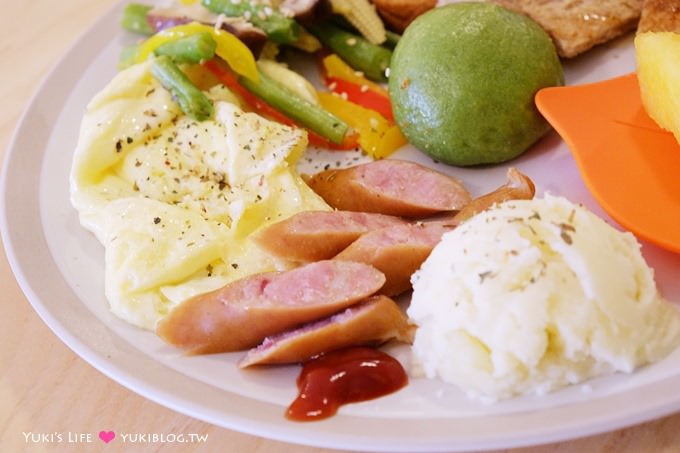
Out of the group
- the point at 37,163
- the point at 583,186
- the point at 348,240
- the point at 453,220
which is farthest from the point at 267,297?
the point at 37,163

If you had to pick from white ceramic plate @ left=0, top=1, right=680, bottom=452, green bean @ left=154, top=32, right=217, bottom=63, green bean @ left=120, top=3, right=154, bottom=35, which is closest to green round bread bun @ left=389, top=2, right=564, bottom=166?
white ceramic plate @ left=0, top=1, right=680, bottom=452

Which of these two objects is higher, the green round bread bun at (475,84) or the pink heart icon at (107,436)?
the green round bread bun at (475,84)

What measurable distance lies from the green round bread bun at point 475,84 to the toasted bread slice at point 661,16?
1.43ft

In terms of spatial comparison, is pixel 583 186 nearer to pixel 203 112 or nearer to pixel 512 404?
pixel 512 404

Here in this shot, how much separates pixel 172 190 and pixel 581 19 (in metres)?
1.88

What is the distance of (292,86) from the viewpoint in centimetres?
334

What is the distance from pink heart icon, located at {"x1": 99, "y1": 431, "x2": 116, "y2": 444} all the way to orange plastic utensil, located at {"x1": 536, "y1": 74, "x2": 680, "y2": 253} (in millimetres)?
1688

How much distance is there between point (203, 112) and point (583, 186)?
4.84 ft

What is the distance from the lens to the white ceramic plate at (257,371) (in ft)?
6.08

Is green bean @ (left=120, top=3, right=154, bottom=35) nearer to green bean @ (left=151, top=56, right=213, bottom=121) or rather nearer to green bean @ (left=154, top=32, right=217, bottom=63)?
green bean @ (left=154, top=32, right=217, bottom=63)

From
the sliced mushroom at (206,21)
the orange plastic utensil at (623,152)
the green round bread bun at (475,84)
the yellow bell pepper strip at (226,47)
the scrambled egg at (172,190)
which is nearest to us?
the orange plastic utensil at (623,152)

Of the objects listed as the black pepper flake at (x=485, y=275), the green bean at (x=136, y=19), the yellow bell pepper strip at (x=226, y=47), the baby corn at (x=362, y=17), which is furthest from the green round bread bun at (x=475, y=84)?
the green bean at (x=136, y=19)

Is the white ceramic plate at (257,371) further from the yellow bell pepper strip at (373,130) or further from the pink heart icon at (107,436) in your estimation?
the pink heart icon at (107,436)

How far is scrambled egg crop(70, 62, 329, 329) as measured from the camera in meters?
2.49
